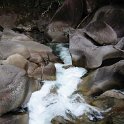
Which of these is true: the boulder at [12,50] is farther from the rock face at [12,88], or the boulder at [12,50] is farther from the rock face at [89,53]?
the rock face at [12,88]

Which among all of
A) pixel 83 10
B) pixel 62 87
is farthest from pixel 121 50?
pixel 83 10

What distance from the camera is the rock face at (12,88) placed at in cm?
671

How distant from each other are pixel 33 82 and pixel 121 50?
2193 mm

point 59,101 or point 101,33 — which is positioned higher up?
point 101,33

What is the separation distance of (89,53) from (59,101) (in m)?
1.78

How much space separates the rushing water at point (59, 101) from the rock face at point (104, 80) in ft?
0.87

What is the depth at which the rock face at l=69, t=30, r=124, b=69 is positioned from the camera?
8391 millimetres

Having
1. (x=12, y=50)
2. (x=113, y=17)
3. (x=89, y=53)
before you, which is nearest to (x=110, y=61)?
(x=89, y=53)

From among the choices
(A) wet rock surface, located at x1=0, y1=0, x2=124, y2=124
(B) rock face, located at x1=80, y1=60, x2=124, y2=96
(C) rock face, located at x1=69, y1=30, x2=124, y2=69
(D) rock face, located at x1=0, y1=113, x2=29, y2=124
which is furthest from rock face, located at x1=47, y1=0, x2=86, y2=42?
(D) rock face, located at x1=0, y1=113, x2=29, y2=124

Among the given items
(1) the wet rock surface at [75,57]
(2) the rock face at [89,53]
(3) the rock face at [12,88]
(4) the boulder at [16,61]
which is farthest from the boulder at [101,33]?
(3) the rock face at [12,88]

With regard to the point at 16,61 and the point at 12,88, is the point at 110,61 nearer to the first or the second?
the point at 16,61

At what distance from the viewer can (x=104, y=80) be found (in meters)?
7.49

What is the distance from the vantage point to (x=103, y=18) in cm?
1073

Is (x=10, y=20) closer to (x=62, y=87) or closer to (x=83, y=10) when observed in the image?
(x=83, y=10)
